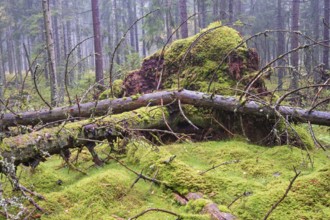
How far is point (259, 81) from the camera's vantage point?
6.79 m

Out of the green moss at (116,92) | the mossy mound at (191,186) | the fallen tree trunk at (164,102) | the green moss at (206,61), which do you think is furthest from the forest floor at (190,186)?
the green moss at (116,92)

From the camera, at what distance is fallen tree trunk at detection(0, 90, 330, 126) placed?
525 cm

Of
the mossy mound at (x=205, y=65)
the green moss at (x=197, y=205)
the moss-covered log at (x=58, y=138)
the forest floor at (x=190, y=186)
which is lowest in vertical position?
the forest floor at (x=190, y=186)

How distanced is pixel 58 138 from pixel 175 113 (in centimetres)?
263

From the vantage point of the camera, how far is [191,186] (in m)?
3.83

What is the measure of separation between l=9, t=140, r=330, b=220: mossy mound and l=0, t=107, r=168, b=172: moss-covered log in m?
0.42

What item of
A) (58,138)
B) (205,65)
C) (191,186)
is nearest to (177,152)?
(191,186)

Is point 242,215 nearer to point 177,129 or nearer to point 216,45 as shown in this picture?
point 177,129

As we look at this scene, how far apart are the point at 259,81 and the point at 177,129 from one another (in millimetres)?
1986

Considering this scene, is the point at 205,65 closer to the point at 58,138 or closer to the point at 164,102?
the point at 164,102

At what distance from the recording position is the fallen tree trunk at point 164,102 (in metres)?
5.25

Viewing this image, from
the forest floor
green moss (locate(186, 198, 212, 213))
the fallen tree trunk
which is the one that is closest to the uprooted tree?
the fallen tree trunk

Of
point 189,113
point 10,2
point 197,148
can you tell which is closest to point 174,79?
point 189,113

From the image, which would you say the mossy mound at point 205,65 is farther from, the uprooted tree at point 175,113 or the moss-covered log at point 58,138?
the moss-covered log at point 58,138
